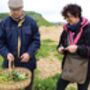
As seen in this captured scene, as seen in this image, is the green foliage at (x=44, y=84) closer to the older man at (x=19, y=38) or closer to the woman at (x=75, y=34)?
the older man at (x=19, y=38)

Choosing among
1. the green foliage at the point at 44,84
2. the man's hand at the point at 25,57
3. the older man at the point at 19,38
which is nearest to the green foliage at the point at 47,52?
the green foliage at the point at 44,84

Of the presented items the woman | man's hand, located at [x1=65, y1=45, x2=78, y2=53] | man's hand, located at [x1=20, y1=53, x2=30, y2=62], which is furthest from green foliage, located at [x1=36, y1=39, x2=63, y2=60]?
man's hand, located at [x1=65, y1=45, x2=78, y2=53]

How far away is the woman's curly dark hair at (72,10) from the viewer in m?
6.23

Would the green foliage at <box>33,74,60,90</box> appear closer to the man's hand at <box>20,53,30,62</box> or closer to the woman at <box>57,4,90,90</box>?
the man's hand at <box>20,53,30,62</box>

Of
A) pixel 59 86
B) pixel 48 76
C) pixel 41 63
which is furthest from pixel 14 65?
pixel 41 63

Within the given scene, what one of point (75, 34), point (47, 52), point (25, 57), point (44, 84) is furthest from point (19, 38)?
point (47, 52)

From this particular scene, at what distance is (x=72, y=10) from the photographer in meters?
6.24

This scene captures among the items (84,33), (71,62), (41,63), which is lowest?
(41,63)

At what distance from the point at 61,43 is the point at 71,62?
323mm

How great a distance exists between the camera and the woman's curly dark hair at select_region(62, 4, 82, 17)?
245 inches

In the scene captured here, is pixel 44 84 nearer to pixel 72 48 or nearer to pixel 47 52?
pixel 72 48

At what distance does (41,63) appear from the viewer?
10.9 meters

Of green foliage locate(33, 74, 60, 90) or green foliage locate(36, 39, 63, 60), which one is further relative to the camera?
green foliage locate(36, 39, 63, 60)

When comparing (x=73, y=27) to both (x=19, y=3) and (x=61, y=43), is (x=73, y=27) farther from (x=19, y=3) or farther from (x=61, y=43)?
(x=19, y=3)
